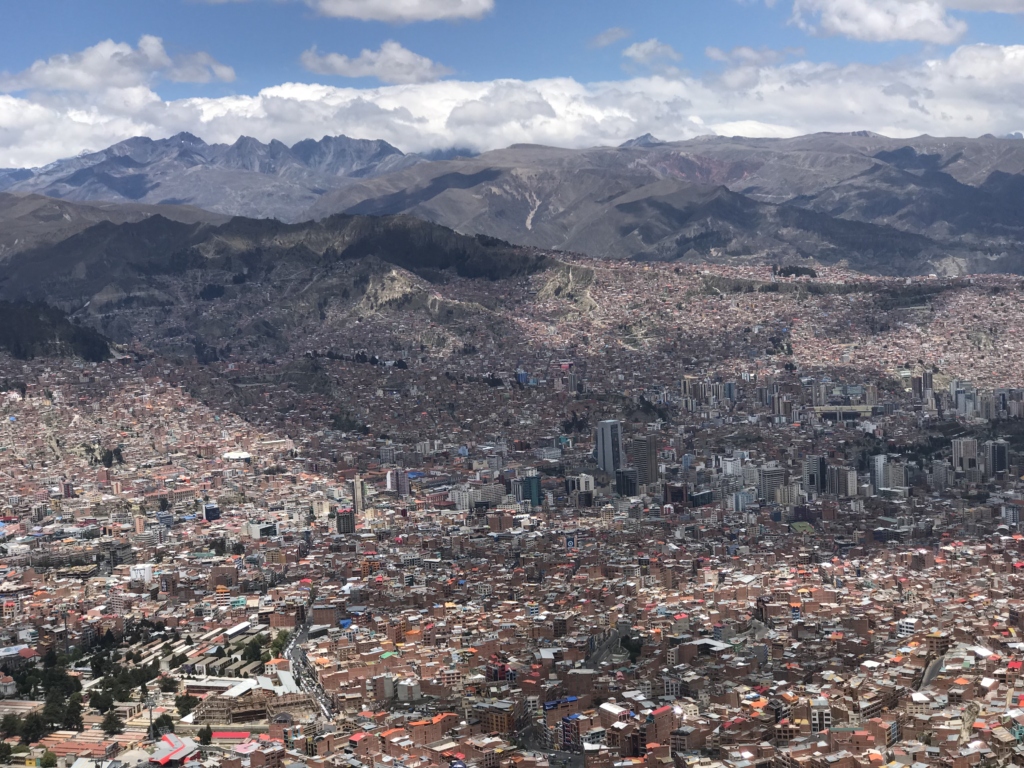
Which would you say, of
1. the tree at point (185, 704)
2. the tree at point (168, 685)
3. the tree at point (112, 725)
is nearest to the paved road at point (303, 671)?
the tree at point (185, 704)

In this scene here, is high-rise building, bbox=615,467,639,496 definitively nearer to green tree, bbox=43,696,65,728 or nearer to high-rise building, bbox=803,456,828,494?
high-rise building, bbox=803,456,828,494

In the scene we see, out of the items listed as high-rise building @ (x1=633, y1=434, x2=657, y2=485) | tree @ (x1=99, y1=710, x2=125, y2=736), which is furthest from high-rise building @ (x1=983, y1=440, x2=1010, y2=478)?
tree @ (x1=99, y1=710, x2=125, y2=736)

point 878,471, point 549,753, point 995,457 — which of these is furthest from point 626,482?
point 549,753

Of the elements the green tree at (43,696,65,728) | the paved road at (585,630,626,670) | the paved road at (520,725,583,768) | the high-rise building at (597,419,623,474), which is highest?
→ the high-rise building at (597,419,623,474)

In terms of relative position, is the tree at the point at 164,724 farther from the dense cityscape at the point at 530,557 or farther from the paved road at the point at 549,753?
the paved road at the point at 549,753

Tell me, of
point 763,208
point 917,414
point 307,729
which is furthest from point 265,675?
point 763,208

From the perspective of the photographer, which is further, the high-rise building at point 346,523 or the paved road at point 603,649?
the high-rise building at point 346,523

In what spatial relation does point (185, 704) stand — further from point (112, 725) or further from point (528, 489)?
point (528, 489)
